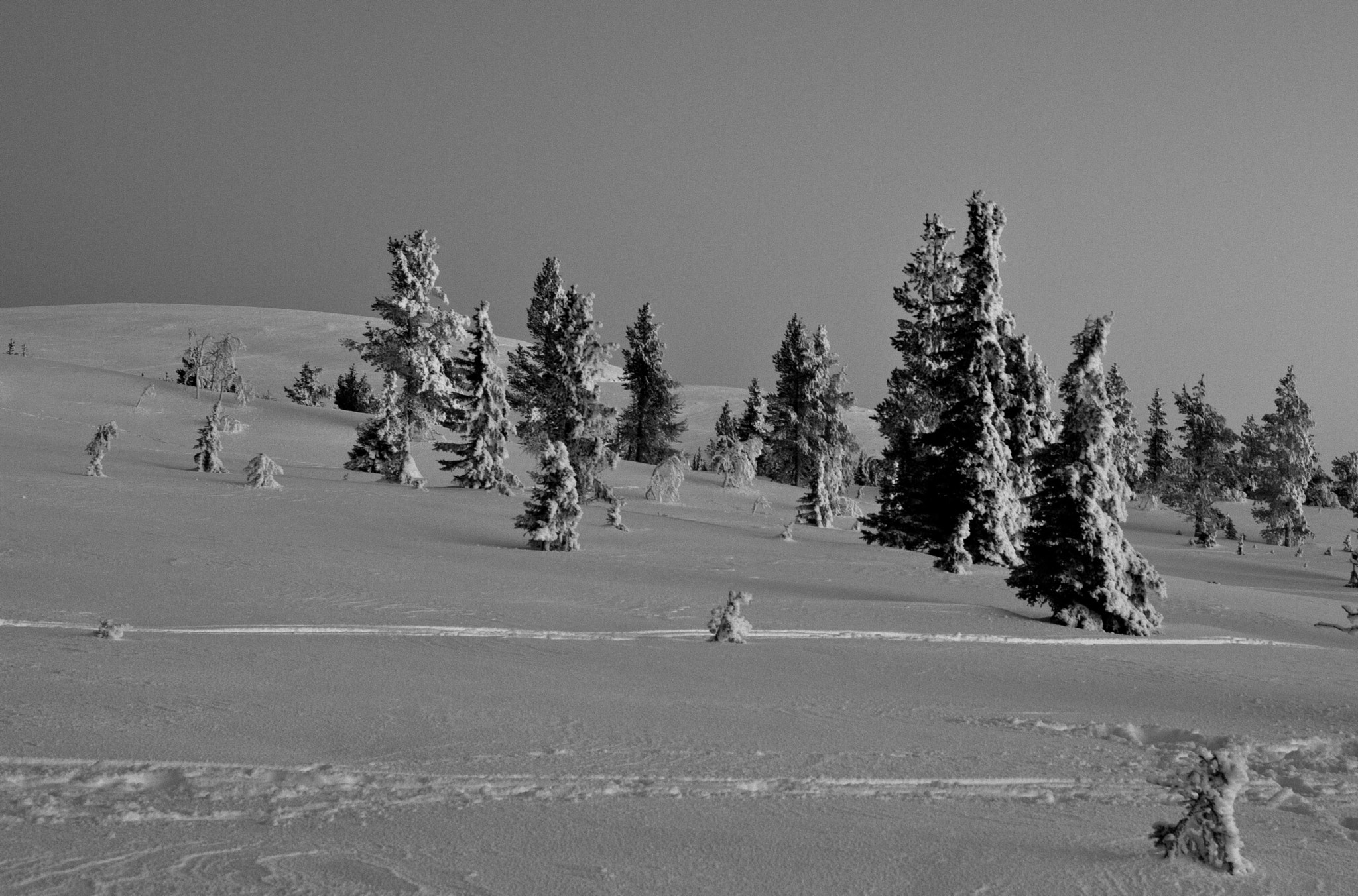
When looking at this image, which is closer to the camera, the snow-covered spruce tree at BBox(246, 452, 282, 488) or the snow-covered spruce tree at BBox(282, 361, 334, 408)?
the snow-covered spruce tree at BBox(246, 452, 282, 488)

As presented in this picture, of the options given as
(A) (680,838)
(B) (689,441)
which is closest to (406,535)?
(A) (680,838)

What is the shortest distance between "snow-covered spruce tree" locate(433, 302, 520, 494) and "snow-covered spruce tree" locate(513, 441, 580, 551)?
12.3 m

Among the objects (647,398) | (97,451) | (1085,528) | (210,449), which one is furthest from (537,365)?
(1085,528)

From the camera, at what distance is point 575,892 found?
4422mm

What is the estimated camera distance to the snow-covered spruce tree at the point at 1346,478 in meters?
77.8

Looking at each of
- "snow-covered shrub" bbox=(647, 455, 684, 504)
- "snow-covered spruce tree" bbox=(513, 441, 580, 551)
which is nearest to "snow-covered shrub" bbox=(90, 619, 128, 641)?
"snow-covered spruce tree" bbox=(513, 441, 580, 551)

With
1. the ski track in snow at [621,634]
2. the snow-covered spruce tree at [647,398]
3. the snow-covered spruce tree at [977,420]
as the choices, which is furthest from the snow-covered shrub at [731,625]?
the snow-covered spruce tree at [647,398]

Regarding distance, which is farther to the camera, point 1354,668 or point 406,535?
point 406,535

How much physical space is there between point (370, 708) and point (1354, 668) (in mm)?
12553

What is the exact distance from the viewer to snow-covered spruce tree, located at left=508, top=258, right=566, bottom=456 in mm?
44375

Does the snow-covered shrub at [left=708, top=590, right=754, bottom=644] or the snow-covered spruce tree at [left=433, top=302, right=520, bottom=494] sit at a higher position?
the snow-covered spruce tree at [left=433, top=302, right=520, bottom=494]

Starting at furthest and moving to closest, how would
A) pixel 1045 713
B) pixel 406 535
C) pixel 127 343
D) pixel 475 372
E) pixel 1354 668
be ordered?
pixel 127 343 → pixel 475 372 → pixel 406 535 → pixel 1354 668 → pixel 1045 713

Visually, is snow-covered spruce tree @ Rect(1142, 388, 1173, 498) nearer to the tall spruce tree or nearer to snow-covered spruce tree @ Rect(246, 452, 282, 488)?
the tall spruce tree

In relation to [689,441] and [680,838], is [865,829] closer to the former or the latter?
[680,838]
